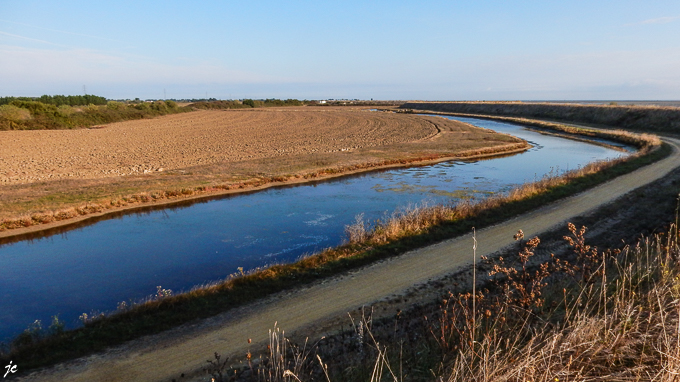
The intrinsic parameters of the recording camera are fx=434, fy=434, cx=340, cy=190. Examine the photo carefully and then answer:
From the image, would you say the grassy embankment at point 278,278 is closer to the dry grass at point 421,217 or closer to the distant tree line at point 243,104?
the dry grass at point 421,217

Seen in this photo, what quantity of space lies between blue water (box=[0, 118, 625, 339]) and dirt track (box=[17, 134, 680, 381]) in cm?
294

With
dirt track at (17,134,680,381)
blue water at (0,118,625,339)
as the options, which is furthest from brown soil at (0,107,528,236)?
dirt track at (17,134,680,381)

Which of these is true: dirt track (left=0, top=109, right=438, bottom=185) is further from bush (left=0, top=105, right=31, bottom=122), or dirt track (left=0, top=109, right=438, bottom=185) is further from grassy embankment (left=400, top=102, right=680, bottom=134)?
grassy embankment (left=400, top=102, right=680, bottom=134)

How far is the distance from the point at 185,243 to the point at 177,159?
19.8 m

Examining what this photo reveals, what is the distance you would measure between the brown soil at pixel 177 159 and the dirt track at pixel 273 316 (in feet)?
43.2

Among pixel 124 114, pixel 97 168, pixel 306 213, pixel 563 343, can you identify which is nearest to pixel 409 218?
pixel 306 213

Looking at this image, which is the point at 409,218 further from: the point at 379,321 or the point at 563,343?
the point at 563,343

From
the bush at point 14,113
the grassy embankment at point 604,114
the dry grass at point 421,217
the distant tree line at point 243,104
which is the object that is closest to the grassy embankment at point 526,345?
the dry grass at point 421,217

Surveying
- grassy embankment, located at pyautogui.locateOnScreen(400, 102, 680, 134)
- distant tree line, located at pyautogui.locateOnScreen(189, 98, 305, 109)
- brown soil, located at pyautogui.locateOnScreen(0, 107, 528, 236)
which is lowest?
brown soil, located at pyautogui.locateOnScreen(0, 107, 528, 236)

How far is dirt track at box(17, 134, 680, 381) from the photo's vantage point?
8.14 metres

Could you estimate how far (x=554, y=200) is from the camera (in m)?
20.9

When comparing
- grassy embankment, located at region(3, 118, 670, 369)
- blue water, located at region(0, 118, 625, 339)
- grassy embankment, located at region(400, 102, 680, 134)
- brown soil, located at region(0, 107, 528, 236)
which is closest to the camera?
grassy embankment, located at region(3, 118, 670, 369)

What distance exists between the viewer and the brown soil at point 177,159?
73.3 feet

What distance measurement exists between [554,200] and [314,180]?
14421 mm
